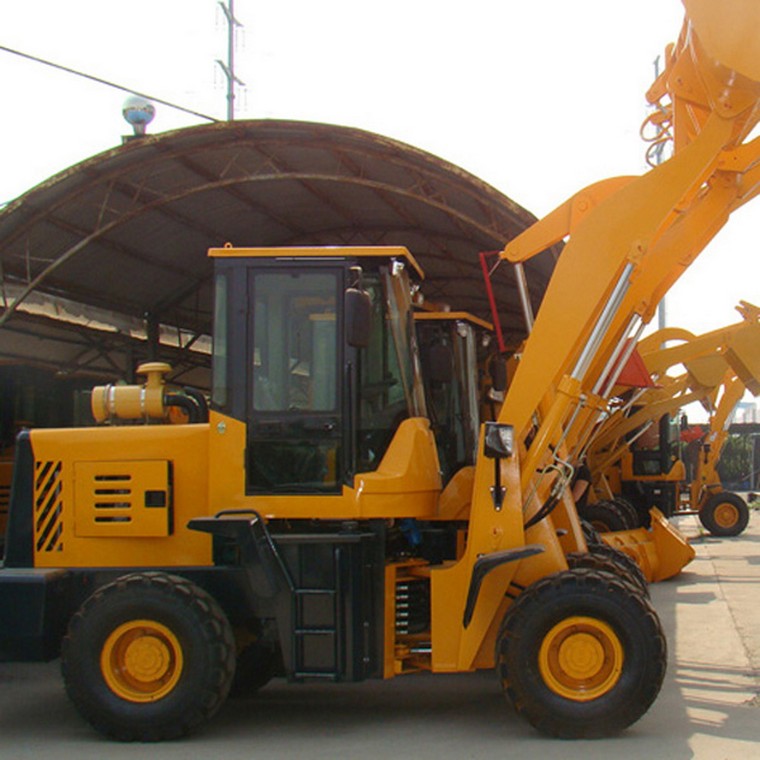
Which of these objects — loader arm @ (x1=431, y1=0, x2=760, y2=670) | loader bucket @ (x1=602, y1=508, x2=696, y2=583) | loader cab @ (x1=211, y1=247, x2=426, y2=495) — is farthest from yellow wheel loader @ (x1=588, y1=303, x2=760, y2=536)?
loader cab @ (x1=211, y1=247, x2=426, y2=495)

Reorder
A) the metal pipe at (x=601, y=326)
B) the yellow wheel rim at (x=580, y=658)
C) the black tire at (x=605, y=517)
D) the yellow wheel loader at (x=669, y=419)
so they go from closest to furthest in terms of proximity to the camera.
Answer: the yellow wheel rim at (x=580, y=658) < the metal pipe at (x=601, y=326) < the black tire at (x=605, y=517) < the yellow wheel loader at (x=669, y=419)

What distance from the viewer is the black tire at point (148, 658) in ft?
20.6

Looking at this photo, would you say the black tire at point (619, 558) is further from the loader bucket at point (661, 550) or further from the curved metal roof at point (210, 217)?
the curved metal roof at point (210, 217)

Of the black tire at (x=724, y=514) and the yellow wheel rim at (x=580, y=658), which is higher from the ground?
the black tire at (x=724, y=514)

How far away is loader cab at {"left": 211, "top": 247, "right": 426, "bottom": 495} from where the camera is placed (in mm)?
6504

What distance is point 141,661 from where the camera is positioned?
6414 millimetres

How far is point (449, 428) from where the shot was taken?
794 centimetres

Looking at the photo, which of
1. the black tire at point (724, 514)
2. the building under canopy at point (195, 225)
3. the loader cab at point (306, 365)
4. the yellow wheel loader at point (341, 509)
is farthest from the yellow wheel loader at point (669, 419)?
the loader cab at point (306, 365)

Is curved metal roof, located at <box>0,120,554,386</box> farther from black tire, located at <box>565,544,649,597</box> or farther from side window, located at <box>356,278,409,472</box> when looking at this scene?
side window, located at <box>356,278,409,472</box>

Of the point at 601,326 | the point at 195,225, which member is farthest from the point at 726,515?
the point at 601,326

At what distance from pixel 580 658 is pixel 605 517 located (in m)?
8.44

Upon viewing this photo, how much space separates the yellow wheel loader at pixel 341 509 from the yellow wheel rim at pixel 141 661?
1 cm

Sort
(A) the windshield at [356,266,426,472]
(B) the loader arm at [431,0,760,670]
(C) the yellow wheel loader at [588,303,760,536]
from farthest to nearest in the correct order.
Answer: (C) the yellow wheel loader at [588,303,760,536]
(A) the windshield at [356,266,426,472]
(B) the loader arm at [431,0,760,670]

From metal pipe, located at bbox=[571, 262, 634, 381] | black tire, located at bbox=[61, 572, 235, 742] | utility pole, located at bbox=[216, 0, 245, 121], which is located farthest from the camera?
utility pole, located at bbox=[216, 0, 245, 121]
